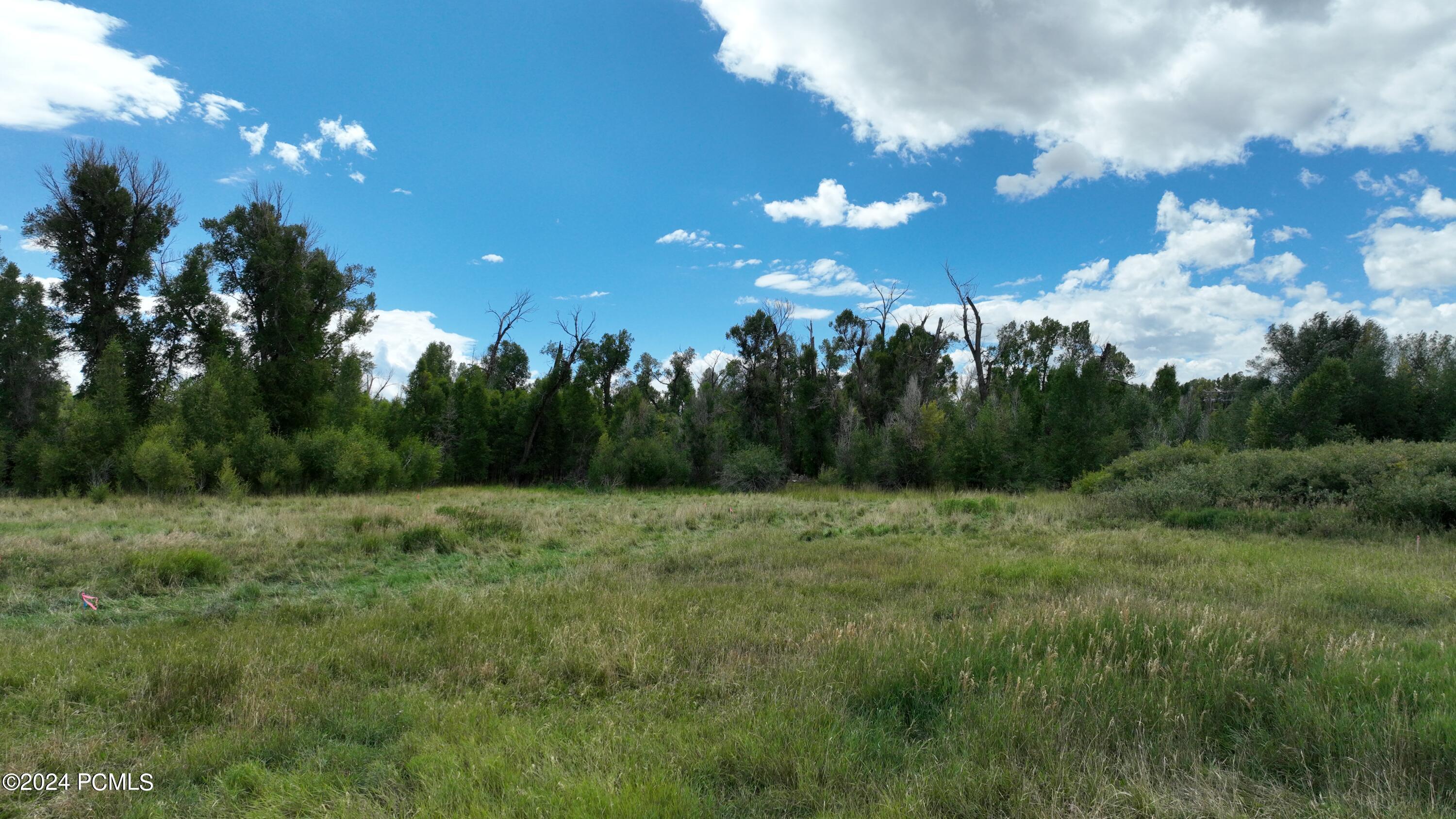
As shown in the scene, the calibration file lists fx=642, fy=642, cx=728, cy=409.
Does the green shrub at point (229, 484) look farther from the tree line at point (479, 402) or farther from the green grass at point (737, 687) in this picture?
the green grass at point (737, 687)

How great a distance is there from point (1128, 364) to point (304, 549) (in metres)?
64.8

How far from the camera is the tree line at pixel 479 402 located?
83.9ft

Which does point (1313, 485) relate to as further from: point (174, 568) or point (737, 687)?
point (174, 568)

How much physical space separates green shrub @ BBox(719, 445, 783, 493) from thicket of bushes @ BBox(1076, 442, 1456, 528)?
61.1 feet

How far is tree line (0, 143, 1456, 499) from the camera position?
2558 cm

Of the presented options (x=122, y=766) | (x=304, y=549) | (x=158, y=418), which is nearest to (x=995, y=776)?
(x=122, y=766)

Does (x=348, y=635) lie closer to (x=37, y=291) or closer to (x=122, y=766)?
(x=122, y=766)

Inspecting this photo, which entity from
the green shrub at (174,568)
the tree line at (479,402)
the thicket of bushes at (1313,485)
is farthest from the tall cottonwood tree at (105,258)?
the thicket of bushes at (1313,485)

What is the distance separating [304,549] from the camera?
11.9 m

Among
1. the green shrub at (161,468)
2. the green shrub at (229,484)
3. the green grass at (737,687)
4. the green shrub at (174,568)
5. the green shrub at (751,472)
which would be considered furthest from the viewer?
the green shrub at (751,472)

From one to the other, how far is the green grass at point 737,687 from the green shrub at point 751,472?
25621 millimetres

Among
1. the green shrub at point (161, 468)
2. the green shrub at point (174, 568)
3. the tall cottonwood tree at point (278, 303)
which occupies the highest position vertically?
the tall cottonwood tree at point (278, 303)

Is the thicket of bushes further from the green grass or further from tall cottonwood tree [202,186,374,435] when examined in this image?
tall cottonwood tree [202,186,374,435]

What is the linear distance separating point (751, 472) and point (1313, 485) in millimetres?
24409
